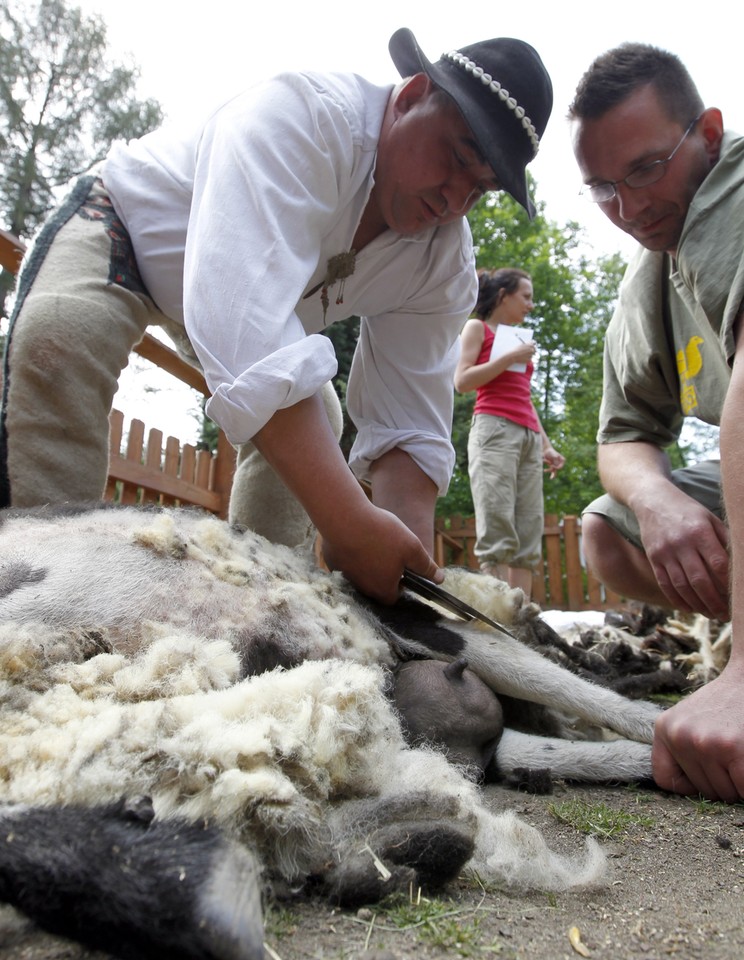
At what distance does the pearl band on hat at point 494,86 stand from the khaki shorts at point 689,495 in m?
1.42

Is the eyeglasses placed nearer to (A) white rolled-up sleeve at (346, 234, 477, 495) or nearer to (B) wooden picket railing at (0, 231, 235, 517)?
(A) white rolled-up sleeve at (346, 234, 477, 495)

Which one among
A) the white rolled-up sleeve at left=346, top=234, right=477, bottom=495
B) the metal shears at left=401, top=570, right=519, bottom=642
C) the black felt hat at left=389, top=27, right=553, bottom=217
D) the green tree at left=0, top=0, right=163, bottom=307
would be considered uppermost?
the green tree at left=0, top=0, right=163, bottom=307

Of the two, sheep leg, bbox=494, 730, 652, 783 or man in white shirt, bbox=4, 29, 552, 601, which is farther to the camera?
sheep leg, bbox=494, 730, 652, 783

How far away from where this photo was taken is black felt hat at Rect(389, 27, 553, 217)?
202 centimetres

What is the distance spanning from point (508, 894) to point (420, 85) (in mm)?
2052

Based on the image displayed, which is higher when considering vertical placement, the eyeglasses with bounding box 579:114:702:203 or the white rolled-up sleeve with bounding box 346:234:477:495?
the eyeglasses with bounding box 579:114:702:203

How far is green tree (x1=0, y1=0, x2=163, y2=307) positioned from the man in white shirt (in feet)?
48.5

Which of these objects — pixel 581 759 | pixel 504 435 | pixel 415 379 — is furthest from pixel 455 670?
pixel 504 435

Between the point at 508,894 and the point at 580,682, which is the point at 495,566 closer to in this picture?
the point at 580,682

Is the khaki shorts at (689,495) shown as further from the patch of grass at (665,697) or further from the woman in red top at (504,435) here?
the woman in red top at (504,435)

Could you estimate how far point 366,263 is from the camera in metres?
2.47

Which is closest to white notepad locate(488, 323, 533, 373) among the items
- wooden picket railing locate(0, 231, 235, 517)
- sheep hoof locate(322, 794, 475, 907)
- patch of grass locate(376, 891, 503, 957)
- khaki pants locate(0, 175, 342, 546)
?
wooden picket railing locate(0, 231, 235, 517)

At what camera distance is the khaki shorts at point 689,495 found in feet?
9.26

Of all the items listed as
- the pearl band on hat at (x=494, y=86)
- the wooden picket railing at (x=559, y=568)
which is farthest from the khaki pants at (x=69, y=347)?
the wooden picket railing at (x=559, y=568)
